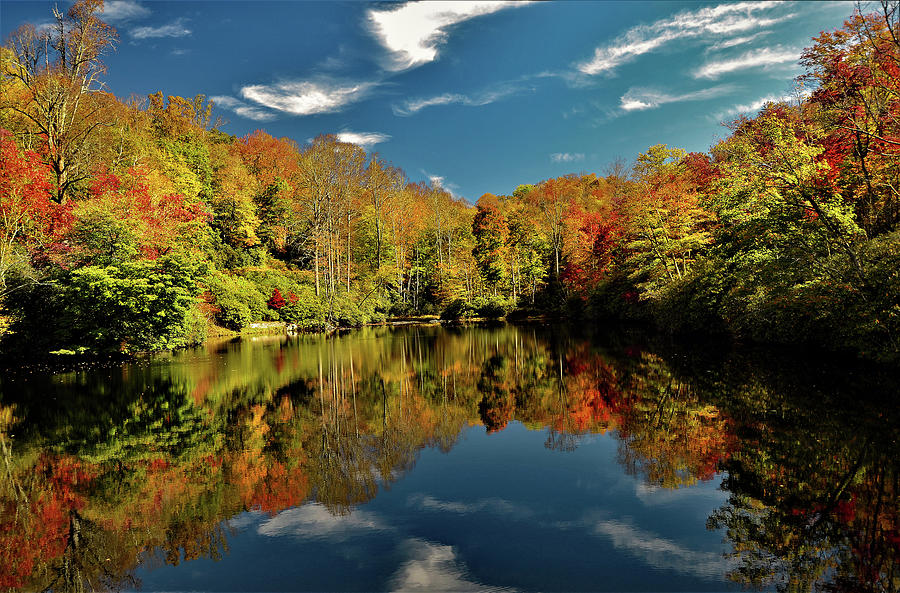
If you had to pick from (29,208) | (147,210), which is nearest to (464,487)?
(29,208)

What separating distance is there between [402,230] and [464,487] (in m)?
42.0

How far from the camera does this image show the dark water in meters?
4.17

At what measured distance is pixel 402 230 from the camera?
4688 cm

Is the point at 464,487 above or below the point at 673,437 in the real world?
below

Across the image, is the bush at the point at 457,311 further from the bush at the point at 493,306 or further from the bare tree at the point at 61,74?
the bare tree at the point at 61,74

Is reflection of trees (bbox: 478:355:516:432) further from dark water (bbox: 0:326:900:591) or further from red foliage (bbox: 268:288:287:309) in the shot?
red foliage (bbox: 268:288:287:309)

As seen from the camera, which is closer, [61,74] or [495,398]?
[495,398]

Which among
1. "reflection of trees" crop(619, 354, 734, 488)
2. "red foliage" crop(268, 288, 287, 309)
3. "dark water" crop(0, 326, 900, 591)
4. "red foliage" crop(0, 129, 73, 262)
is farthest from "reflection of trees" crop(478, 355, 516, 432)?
"red foliage" crop(268, 288, 287, 309)

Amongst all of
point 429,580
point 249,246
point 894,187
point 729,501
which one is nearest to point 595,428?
point 729,501

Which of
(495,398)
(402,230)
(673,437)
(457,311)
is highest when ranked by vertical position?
(402,230)

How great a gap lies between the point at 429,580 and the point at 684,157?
38246 mm

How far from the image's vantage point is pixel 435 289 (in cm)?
4747

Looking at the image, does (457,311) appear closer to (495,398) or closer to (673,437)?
(495,398)

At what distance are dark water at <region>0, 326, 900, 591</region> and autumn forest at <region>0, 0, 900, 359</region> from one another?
160 inches
